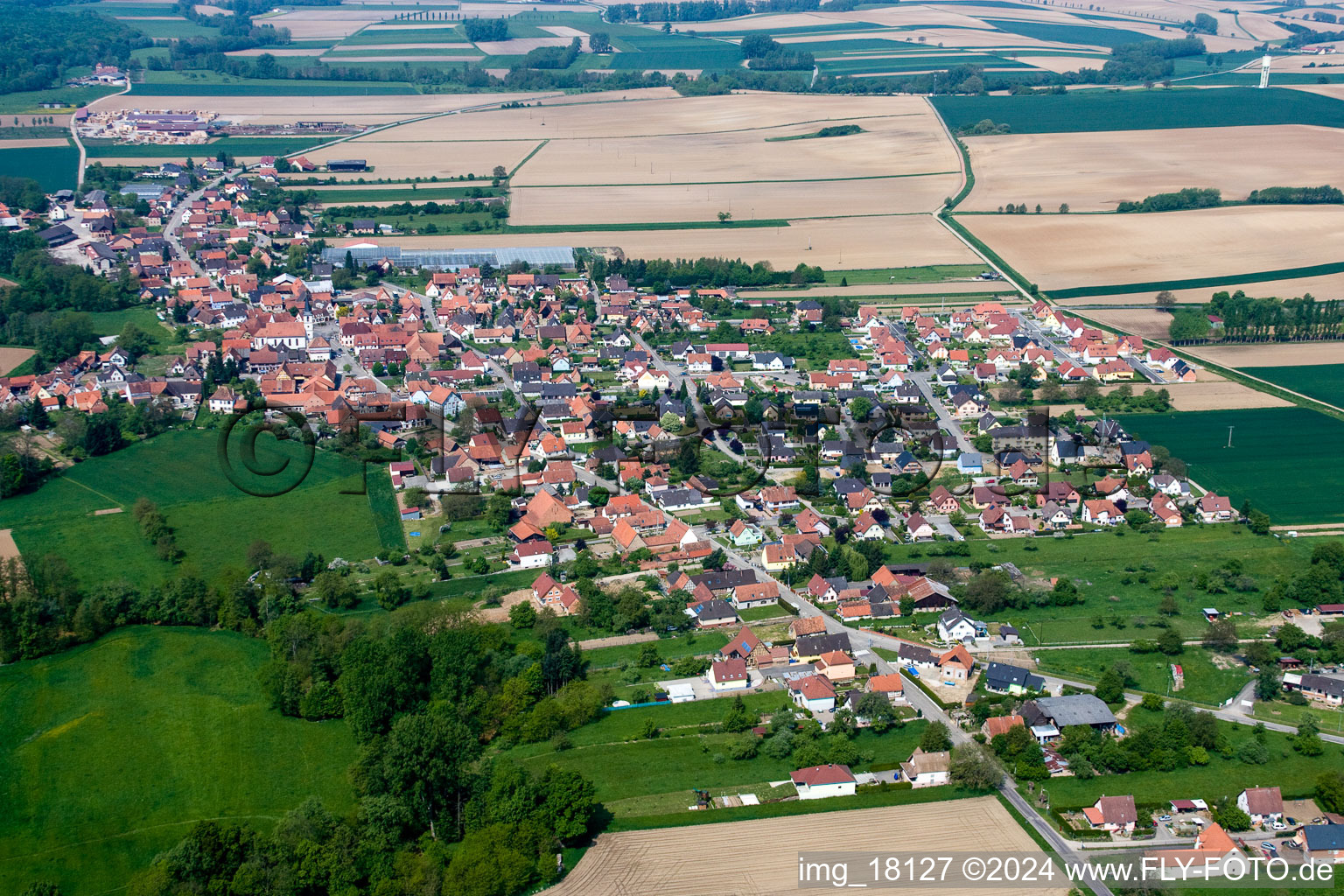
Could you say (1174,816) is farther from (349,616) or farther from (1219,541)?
(349,616)

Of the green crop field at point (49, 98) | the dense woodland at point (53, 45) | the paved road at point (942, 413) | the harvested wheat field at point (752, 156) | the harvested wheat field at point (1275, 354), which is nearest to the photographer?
the paved road at point (942, 413)

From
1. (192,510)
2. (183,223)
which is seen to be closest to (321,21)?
(183,223)

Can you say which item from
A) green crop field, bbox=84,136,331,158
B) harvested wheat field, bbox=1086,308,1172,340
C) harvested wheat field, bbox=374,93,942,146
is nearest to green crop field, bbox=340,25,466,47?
harvested wheat field, bbox=374,93,942,146

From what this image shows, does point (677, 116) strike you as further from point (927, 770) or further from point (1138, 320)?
point (927, 770)

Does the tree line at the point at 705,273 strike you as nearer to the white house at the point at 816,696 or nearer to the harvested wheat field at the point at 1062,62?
the white house at the point at 816,696

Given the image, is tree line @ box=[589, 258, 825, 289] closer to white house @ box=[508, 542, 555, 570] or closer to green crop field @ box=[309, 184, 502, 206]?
green crop field @ box=[309, 184, 502, 206]

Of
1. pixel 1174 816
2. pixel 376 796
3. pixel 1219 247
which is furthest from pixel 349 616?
pixel 1219 247

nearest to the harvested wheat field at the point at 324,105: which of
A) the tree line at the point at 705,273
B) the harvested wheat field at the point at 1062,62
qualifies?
the tree line at the point at 705,273
